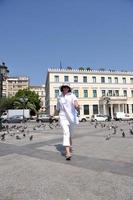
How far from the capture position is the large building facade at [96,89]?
64875 mm

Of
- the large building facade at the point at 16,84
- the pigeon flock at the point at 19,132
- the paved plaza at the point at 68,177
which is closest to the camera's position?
the paved plaza at the point at 68,177

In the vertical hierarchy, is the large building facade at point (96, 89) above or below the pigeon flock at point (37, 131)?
above

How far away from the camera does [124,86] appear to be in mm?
70125

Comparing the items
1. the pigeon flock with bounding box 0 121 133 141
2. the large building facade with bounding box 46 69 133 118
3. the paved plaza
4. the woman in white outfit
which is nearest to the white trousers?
the woman in white outfit

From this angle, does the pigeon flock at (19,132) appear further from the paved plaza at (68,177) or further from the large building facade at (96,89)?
the large building facade at (96,89)

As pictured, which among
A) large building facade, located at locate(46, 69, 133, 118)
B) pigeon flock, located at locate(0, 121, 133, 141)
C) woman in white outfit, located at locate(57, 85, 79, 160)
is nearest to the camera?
woman in white outfit, located at locate(57, 85, 79, 160)

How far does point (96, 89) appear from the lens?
2680 inches

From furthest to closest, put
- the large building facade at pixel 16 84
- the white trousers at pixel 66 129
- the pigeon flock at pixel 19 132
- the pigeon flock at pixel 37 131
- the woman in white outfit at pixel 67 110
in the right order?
the large building facade at pixel 16 84, the pigeon flock at pixel 19 132, the pigeon flock at pixel 37 131, the woman in white outfit at pixel 67 110, the white trousers at pixel 66 129

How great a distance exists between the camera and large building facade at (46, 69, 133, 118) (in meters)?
64.9

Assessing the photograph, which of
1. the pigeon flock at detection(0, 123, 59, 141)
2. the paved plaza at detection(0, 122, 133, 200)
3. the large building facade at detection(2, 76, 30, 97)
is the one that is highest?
the large building facade at detection(2, 76, 30, 97)

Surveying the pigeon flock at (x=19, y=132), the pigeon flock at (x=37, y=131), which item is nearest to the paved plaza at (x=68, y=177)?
the pigeon flock at (x=37, y=131)

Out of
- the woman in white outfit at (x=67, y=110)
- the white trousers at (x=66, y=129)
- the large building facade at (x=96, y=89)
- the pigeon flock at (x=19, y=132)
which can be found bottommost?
the pigeon flock at (x=19, y=132)

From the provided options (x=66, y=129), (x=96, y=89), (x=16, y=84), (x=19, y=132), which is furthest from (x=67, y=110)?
(x=16, y=84)

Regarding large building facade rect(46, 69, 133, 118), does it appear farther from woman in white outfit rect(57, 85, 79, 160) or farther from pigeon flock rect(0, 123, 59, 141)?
woman in white outfit rect(57, 85, 79, 160)
